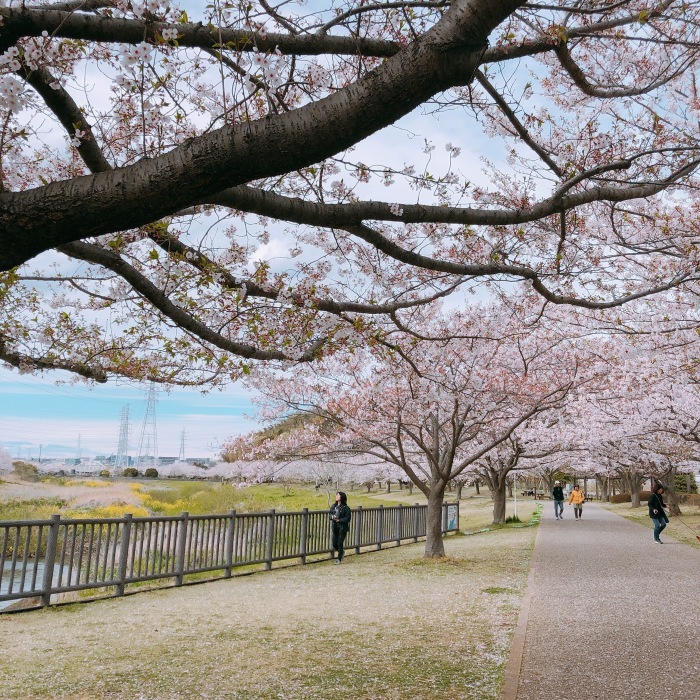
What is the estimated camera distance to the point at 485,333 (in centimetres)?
1264

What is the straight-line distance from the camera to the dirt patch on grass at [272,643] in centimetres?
457

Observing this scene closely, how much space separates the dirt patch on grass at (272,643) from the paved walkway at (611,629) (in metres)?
0.40

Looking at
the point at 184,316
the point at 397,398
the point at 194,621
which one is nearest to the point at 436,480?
the point at 397,398

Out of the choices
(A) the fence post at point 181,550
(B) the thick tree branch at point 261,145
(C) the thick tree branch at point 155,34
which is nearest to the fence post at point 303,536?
(A) the fence post at point 181,550

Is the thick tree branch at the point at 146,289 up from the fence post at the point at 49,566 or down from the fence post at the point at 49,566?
up

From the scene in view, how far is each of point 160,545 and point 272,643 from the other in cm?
429

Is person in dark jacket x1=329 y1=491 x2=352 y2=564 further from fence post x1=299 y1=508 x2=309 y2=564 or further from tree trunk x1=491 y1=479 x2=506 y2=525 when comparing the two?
tree trunk x1=491 y1=479 x2=506 y2=525

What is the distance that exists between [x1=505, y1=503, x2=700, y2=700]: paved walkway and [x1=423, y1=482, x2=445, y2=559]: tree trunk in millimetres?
2071

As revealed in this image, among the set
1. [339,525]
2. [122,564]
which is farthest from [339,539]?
[122,564]

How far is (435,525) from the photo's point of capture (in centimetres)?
1355

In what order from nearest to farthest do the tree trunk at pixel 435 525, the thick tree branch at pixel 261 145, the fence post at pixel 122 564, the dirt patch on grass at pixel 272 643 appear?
the thick tree branch at pixel 261 145 < the dirt patch on grass at pixel 272 643 < the fence post at pixel 122 564 < the tree trunk at pixel 435 525

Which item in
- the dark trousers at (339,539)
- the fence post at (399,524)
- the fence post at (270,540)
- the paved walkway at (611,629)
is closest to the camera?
the paved walkway at (611,629)

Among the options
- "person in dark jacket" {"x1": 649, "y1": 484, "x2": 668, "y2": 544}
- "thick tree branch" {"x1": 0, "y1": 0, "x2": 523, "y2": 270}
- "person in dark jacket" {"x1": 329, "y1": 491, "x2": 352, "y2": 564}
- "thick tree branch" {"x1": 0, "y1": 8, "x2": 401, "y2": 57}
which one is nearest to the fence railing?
"person in dark jacket" {"x1": 329, "y1": 491, "x2": 352, "y2": 564}

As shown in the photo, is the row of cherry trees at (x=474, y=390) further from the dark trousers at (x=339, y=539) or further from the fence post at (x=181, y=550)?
the fence post at (x=181, y=550)
